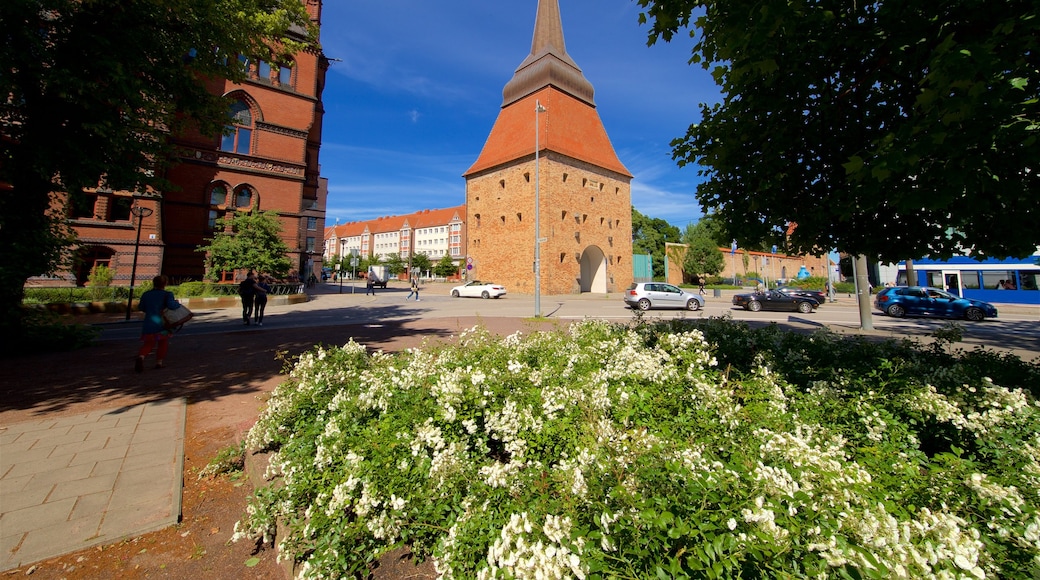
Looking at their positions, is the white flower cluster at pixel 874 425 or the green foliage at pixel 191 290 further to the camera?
the green foliage at pixel 191 290

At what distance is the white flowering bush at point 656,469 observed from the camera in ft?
4.40

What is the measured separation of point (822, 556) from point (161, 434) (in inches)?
211

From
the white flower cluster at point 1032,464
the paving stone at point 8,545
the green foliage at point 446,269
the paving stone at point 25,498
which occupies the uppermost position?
the green foliage at point 446,269

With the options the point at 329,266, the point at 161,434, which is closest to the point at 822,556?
the point at 161,434

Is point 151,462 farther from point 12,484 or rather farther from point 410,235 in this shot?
point 410,235

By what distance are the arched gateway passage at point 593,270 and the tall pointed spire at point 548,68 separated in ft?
49.4

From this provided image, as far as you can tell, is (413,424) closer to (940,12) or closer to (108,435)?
(108,435)

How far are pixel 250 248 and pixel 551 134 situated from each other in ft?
78.2

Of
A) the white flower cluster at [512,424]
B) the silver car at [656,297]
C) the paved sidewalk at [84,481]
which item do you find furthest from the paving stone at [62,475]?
the silver car at [656,297]

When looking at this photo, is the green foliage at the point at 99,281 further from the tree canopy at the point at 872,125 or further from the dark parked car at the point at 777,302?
the dark parked car at the point at 777,302

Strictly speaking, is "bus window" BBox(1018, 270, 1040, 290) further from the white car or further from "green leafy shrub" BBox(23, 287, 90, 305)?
"green leafy shrub" BBox(23, 287, 90, 305)

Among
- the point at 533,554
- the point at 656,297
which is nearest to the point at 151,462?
the point at 533,554

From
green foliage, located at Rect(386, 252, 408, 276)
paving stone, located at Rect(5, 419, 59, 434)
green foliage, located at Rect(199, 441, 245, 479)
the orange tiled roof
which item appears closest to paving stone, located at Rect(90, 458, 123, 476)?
green foliage, located at Rect(199, 441, 245, 479)

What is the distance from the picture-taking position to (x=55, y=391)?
5.28 meters
